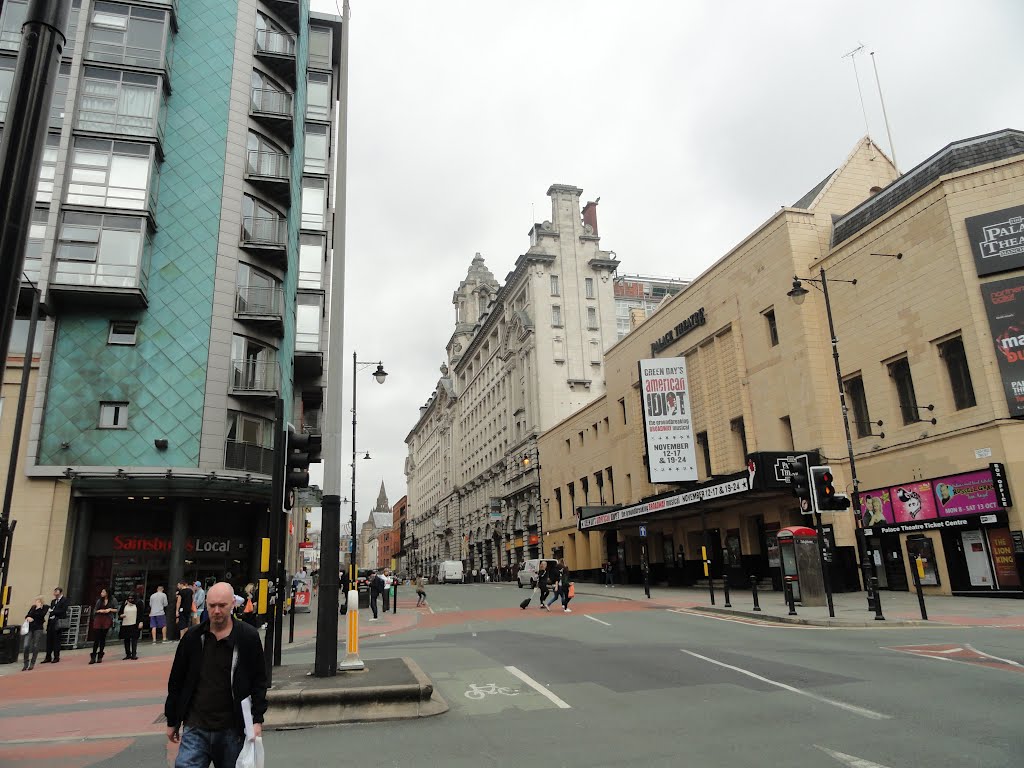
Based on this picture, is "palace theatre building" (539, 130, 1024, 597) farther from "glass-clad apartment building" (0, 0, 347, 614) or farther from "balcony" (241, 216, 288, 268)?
"balcony" (241, 216, 288, 268)

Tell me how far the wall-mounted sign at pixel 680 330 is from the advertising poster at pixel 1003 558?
1786 cm

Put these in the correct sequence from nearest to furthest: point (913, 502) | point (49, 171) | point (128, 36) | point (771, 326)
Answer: point (913, 502)
point (49, 171)
point (128, 36)
point (771, 326)

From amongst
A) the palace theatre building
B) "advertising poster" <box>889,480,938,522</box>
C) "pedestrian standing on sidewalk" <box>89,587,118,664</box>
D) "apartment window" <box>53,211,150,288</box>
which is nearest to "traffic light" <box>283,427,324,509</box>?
"pedestrian standing on sidewalk" <box>89,587,118,664</box>

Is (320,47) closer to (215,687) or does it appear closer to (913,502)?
(913,502)

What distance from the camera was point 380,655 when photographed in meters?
15.3

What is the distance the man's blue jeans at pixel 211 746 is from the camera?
15.2 feet

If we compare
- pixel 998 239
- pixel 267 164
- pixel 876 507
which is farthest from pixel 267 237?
pixel 998 239

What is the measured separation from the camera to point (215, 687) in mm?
4762

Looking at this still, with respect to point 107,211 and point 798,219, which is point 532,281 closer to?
point 798,219

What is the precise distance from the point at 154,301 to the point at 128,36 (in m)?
10.9

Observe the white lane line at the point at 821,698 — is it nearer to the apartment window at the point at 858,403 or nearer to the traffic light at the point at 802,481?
the traffic light at the point at 802,481

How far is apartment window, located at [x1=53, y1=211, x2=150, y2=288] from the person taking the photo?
83.5 ft

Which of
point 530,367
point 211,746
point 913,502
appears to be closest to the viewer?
point 211,746

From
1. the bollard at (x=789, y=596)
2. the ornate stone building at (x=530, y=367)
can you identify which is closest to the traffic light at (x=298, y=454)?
the bollard at (x=789, y=596)
